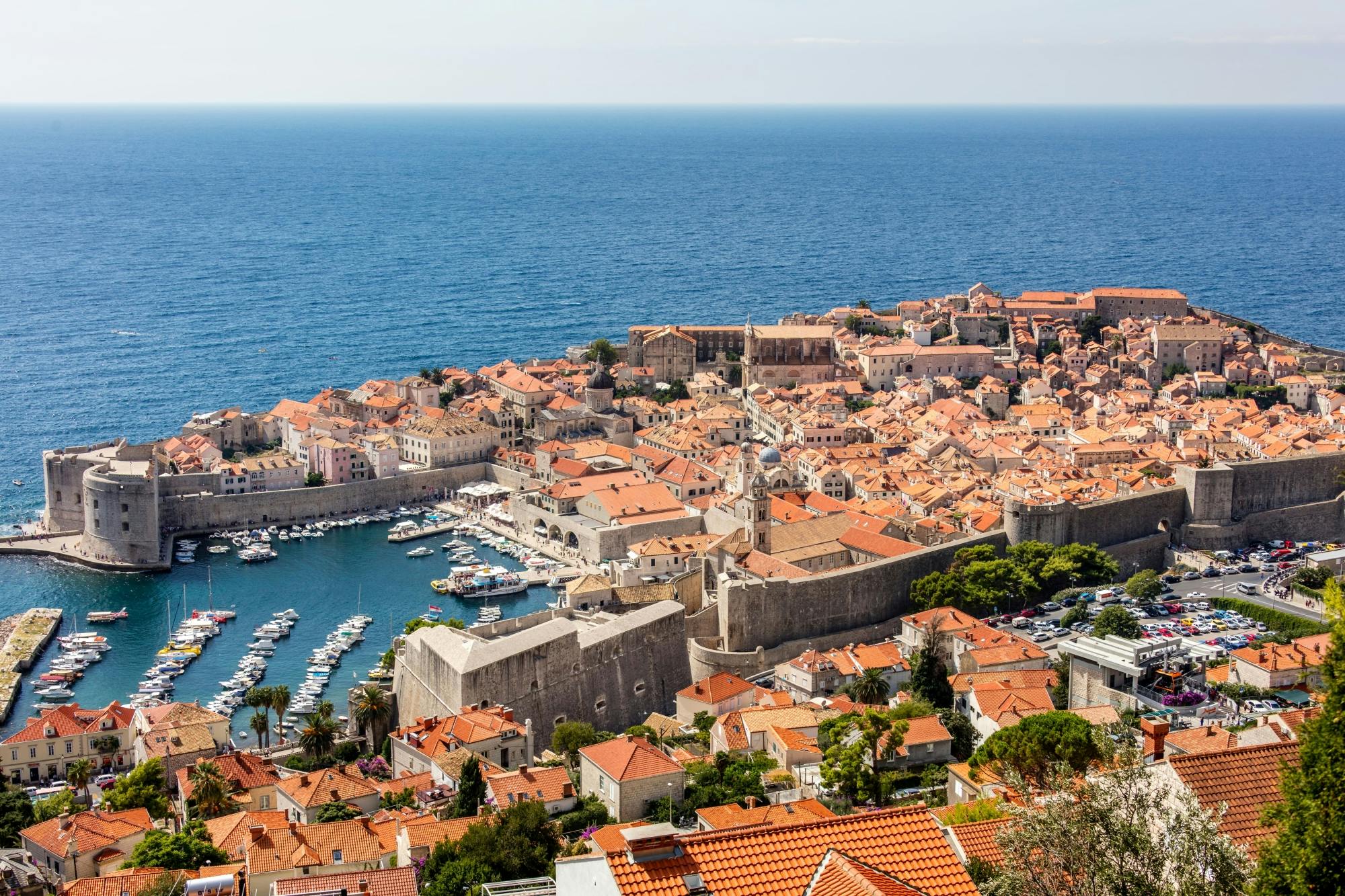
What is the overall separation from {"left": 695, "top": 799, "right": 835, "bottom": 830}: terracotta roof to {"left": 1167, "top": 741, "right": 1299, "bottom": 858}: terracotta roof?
24.7 feet

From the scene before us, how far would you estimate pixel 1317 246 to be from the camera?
10700 centimetres

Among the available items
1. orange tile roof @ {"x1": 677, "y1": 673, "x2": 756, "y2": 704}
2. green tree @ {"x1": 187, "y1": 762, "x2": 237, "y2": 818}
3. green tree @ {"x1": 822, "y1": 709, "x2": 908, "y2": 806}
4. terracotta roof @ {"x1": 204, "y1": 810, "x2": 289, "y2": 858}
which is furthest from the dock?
terracotta roof @ {"x1": 204, "y1": 810, "x2": 289, "y2": 858}

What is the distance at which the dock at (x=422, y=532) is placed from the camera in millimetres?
44656

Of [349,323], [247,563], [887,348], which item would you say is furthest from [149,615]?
[349,323]

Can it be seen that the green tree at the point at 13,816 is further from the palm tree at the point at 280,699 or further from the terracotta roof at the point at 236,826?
the palm tree at the point at 280,699

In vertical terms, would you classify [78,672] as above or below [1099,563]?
below

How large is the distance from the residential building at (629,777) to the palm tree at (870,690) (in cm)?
748

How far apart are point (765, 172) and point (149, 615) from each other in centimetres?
14991

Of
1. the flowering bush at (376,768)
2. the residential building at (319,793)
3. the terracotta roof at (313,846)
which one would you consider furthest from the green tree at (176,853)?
the flowering bush at (376,768)

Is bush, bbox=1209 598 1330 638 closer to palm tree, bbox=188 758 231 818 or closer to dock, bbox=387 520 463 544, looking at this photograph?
palm tree, bbox=188 758 231 818

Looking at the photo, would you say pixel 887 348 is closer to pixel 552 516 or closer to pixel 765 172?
pixel 552 516

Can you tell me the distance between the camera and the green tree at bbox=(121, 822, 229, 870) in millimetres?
19484

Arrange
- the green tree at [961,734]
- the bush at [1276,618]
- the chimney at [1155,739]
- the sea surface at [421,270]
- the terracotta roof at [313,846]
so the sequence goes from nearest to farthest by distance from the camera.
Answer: the chimney at [1155,739] < the terracotta roof at [313,846] < the green tree at [961,734] < the bush at [1276,618] < the sea surface at [421,270]

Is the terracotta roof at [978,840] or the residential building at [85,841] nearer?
the terracotta roof at [978,840]
